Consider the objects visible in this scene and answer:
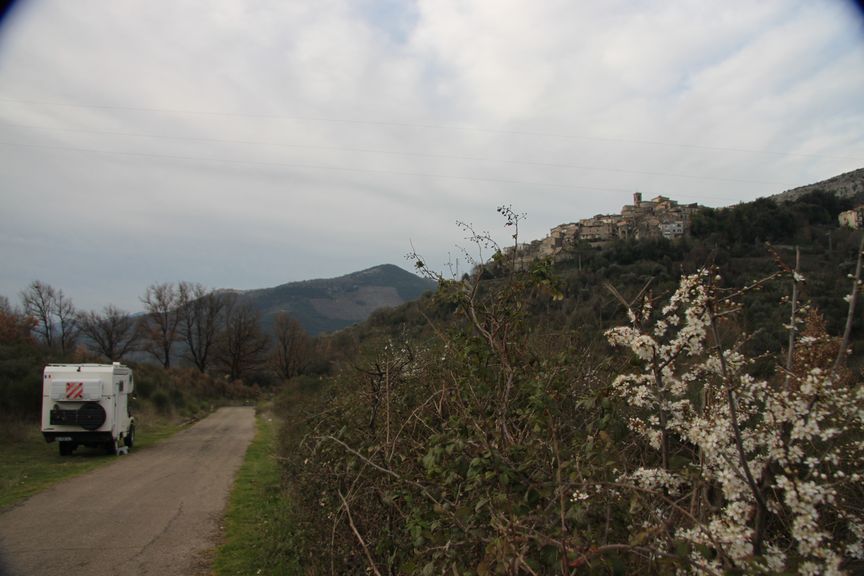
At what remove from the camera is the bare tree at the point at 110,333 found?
199ft

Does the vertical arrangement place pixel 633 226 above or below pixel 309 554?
above

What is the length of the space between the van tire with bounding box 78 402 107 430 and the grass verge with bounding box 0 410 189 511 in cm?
83

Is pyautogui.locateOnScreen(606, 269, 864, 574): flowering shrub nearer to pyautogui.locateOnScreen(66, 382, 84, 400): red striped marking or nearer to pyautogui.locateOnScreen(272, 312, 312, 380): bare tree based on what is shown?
pyautogui.locateOnScreen(66, 382, 84, 400): red striped marking

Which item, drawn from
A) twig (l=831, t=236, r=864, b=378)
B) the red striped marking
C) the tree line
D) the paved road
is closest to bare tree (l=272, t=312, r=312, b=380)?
the tree line

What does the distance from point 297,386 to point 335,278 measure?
463 feet

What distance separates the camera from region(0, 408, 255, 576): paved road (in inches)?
260

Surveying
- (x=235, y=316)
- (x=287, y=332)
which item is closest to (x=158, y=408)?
(x=287, y=332)

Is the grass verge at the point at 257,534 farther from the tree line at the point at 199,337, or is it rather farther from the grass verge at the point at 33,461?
the tree line at the point at 199,337

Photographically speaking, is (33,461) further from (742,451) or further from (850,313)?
(850,313)

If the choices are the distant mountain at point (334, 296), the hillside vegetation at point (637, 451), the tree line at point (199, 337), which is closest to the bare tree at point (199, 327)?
the tree line at point (199, 337)

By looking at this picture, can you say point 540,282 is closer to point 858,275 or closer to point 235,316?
point 858,275

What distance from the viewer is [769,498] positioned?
233 centimetres

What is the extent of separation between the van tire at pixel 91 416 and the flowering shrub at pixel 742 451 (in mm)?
15653

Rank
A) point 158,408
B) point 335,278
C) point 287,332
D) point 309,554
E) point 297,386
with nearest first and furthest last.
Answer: point 309,554 → point 297,386 → point 158,408 → point 287,332 → point 335,278
